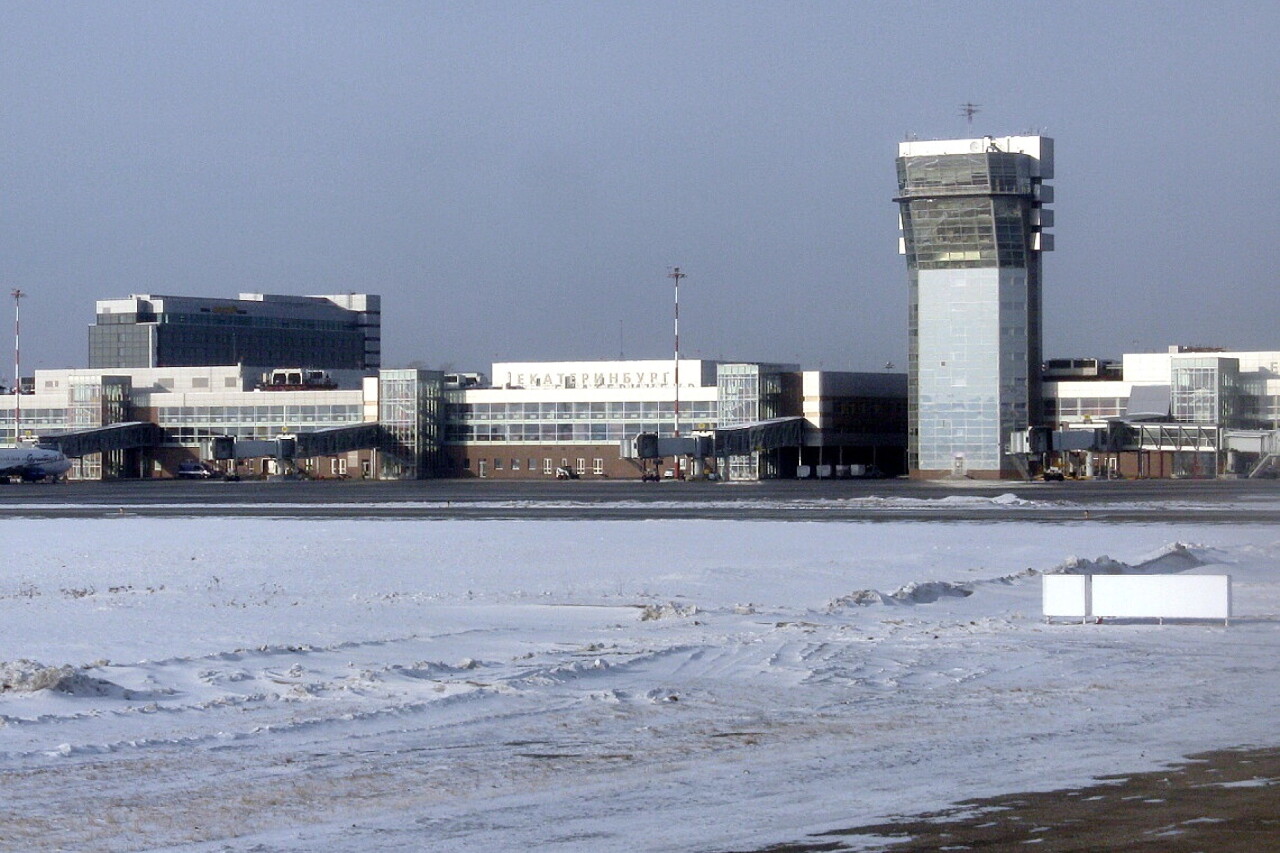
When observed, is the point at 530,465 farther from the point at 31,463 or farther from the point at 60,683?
the point at 60,683

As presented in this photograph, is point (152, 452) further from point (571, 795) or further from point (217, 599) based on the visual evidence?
point (571, 795)

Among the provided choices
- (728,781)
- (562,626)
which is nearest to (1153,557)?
(562,626)

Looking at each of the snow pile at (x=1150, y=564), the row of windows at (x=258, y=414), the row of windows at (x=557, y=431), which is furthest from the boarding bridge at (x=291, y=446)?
the snow pile at (x=1150, y=564)

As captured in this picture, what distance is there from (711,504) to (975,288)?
60.9 meters

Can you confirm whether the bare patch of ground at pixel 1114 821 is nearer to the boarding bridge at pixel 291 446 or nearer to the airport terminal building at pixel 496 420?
the airport terminal building at pixel 496 420

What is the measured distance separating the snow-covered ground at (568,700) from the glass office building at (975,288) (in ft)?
293

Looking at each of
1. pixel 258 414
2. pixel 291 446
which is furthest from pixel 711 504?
pixel 258 414

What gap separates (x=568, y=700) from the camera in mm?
18844

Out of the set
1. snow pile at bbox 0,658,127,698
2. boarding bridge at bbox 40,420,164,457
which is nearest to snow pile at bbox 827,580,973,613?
snow pile at bbox 0,658,127,698

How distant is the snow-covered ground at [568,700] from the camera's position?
13.3m

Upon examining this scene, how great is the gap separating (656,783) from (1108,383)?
118801 millimetres

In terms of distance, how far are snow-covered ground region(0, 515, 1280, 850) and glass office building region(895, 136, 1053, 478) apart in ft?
293

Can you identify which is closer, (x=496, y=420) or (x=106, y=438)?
(x=496, y=420)

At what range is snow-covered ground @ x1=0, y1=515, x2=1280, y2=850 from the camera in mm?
13297
